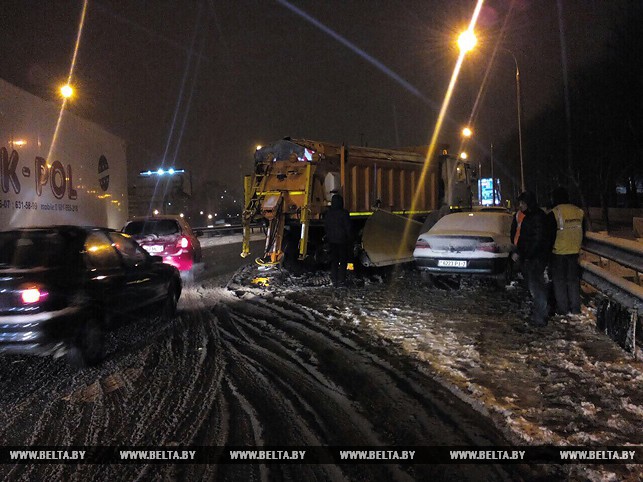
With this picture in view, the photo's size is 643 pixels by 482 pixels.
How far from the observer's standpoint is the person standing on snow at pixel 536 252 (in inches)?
282

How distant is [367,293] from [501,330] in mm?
3660

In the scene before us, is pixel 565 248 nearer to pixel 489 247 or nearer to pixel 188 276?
pixel 489 247

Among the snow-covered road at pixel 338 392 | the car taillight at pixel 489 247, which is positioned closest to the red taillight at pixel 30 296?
the snow-covered road at pixel 338 392

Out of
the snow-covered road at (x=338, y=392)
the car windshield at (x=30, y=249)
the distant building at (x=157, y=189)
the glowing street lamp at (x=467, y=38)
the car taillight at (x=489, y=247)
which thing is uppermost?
the glowing street lamp at (x=467, y=38)

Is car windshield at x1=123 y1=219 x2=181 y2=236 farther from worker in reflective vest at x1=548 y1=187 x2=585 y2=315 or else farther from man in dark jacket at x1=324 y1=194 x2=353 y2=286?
worker in reflective vest at x1=548 y1=187 x2=585 y2=315

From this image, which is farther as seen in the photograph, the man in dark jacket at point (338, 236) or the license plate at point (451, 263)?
the man in dark jacket at point (338, 236)

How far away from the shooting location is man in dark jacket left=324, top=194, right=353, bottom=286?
11.0m

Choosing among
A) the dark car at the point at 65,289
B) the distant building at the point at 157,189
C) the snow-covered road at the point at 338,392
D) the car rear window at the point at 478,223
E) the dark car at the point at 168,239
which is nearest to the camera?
the snow-covered road at the point at 338,392

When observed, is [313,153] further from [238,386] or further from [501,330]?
[238,386]

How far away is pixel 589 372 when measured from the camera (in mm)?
5199

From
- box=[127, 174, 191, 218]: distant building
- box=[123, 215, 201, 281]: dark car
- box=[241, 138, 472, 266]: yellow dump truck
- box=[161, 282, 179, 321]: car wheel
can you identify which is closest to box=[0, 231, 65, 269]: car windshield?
box=[161, 282, 179, 321]: car wheel

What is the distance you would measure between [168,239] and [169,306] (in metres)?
3.62

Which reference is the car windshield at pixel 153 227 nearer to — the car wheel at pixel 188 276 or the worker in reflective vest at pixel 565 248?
the car wheel at pixel 188 276

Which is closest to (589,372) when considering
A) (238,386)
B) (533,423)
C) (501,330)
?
(533,423)
